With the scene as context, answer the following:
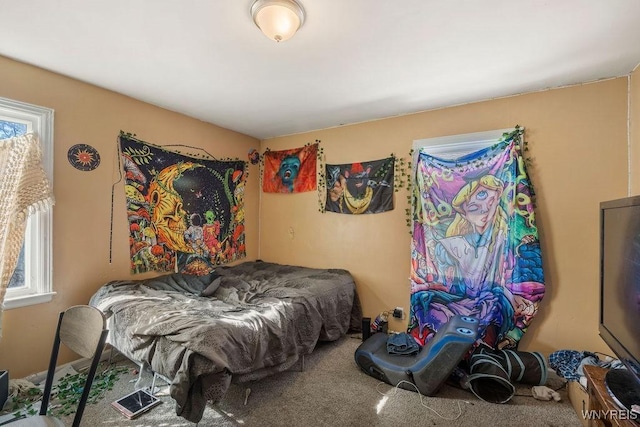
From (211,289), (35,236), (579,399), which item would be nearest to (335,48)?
(211,289)

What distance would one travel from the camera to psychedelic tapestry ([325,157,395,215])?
3.09 m

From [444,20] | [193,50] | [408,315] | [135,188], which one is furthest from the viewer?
[408,315]

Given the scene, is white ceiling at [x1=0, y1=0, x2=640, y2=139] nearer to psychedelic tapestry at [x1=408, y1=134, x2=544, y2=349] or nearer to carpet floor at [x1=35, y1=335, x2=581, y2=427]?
psychedelic tapestry at [x1=408, y1=134, x2=544, y2=349]

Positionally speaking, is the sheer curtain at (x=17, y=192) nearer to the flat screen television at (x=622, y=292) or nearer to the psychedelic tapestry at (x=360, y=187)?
the psychedelic tapestry at (x=360, y=187)

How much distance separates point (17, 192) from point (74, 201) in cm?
40

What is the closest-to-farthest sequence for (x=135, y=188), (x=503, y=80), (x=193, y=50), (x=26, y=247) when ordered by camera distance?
(x=193, y=50) → (x=26, y=247) → (x=503, y=80) → (x=135, y=188)

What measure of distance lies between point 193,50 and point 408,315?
2939mm

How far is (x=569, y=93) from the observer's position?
2316 mm

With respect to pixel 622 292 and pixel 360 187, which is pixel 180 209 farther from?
pixel 622 292

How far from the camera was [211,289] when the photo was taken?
2.57m

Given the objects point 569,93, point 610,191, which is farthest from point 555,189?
point 569,93

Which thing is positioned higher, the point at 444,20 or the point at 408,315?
the point at 444,20

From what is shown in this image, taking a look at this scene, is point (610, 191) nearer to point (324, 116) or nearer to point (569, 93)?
point (569, 93)

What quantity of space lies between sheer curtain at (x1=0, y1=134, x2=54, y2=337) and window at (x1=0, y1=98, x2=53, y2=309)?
126 millimetres
